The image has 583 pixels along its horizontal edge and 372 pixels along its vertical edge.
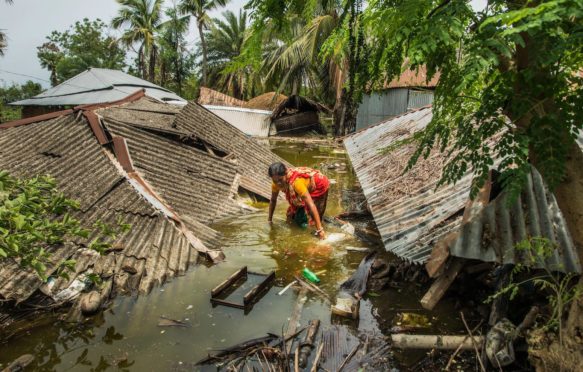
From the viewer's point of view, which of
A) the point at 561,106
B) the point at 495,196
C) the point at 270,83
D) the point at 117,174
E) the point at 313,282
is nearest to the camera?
the point at 561,106

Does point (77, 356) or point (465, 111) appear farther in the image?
point (77, 356)

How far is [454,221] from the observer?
4.35m

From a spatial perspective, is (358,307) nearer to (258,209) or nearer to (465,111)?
(465,111)

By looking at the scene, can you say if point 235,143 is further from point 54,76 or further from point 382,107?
point 54,76

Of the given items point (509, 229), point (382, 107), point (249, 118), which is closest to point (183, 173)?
point (509, 229)

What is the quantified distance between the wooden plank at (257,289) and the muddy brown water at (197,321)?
10 cm

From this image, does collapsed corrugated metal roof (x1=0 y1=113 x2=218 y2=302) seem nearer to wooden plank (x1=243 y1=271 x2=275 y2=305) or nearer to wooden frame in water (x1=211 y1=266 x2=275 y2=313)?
wooden frame in water (x1=211 y1=266 x2=275 y2=313)

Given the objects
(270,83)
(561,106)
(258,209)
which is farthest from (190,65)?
(561,106)

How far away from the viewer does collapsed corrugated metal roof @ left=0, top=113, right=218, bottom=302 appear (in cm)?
469

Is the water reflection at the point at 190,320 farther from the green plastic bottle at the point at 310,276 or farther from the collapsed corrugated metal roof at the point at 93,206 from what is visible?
the collapsed corrugated metal roof at the point at 93,206

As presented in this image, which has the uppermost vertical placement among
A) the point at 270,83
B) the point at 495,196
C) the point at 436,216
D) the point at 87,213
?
the point at 270,83

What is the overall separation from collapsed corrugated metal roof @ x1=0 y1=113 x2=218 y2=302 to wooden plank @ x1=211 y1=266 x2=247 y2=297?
783mm

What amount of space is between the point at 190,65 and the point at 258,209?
35.5 metres

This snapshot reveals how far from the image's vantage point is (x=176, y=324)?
4227 mm
